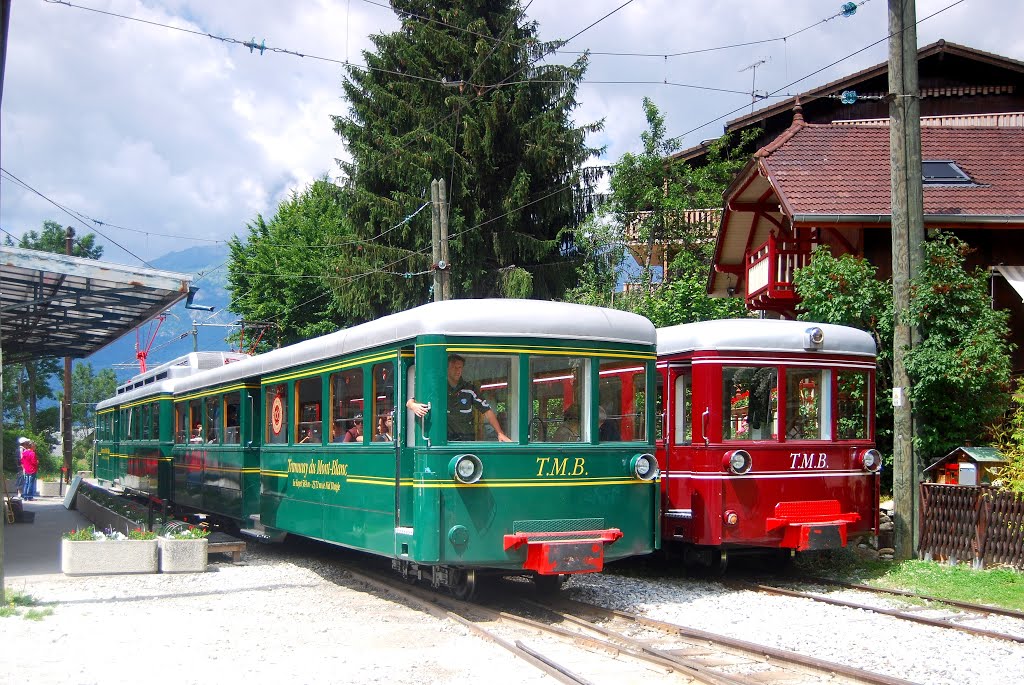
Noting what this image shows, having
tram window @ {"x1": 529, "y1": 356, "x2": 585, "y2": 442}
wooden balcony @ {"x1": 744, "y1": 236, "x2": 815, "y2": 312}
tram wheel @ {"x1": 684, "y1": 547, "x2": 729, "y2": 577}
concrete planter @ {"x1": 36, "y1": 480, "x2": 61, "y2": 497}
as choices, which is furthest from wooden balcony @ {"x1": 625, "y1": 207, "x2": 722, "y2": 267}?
concrete planter @ {"x1": 36, "y1": 480, "x2": 61, "y2": 497}

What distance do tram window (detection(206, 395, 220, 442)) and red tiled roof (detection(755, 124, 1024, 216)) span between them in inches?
372

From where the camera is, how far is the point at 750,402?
37.7ft

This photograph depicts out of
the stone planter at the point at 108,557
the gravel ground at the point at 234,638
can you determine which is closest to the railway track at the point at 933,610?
the gravel ground at the point at 234,638

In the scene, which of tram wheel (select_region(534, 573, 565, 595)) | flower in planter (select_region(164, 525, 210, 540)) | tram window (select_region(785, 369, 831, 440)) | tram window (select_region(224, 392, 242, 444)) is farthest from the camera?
tram window (select_region(224, 392, 242, 444))

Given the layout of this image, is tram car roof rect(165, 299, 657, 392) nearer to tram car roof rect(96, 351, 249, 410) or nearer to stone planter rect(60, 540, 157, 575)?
stone planter rect(60, 540, 157, 575)

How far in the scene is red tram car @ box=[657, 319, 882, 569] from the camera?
1120 centimetres

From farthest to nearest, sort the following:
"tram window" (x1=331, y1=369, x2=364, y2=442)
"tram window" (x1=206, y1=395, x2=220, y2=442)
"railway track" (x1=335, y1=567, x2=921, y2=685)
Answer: "tram window" (x1=206, y1=395, x2=220, y2=442) < "tram window" (x1=331, y1=369, x2=364, y2=442) < "railway track" (x1=335, y1=567, x2=921, y2=685)

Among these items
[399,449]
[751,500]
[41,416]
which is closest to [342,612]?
[399,449]

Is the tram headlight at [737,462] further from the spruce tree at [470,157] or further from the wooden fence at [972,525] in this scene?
the spruce tree at [470,157]

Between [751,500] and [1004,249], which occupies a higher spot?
[1004,249]

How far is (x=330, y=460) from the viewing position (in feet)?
37.8

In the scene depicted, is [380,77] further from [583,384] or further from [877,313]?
[583,384]

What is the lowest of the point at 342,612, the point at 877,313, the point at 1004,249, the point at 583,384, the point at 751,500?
the point at 342,612

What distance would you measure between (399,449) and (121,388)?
2071 centimetres
